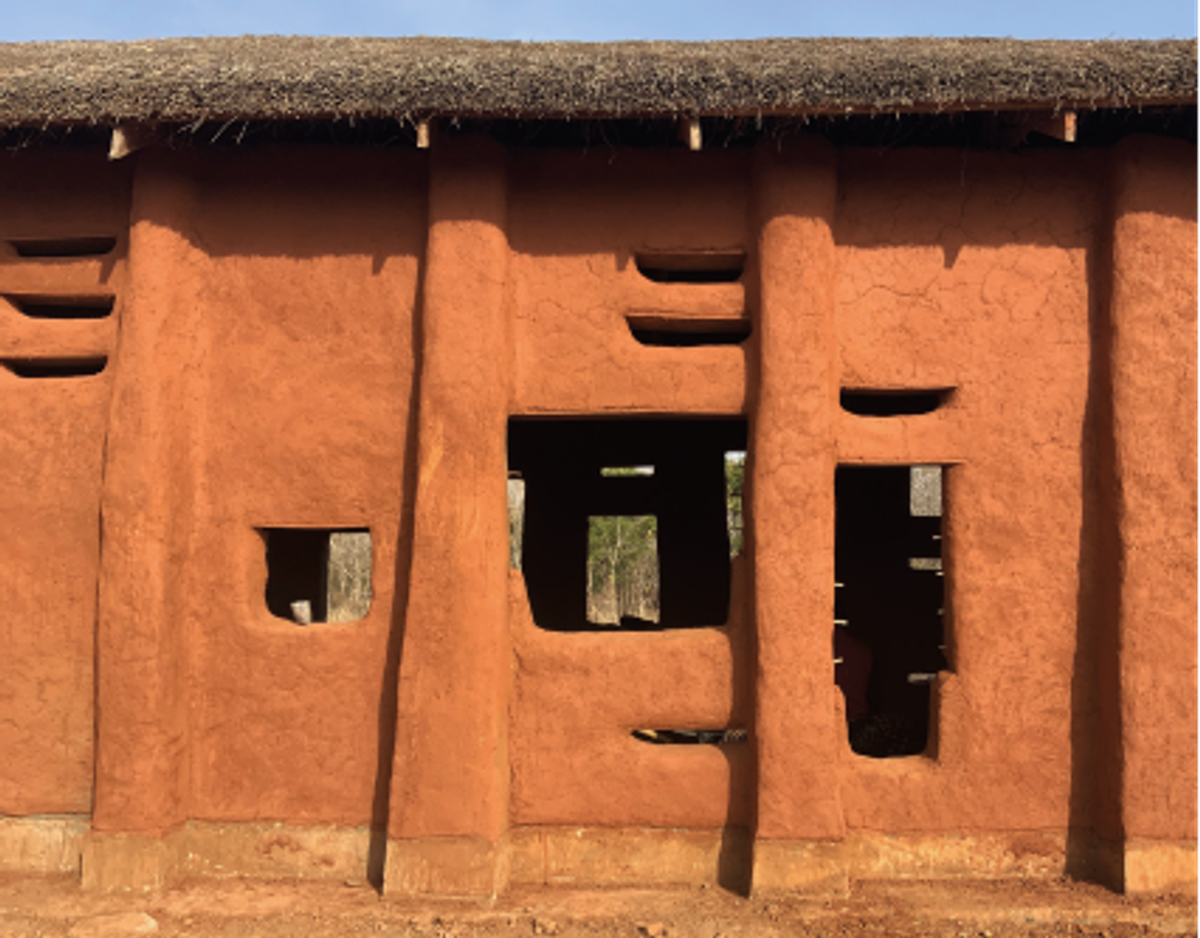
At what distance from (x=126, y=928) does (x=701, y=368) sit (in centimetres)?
464

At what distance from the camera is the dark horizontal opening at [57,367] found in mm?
5988

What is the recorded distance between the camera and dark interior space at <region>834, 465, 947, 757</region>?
8.70 metres

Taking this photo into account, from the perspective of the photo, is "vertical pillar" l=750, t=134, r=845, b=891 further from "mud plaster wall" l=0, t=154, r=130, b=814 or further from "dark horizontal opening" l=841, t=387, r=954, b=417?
"mud plaster wall" l=0, t=154, r=130, b=814

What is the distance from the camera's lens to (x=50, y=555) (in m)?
5.80

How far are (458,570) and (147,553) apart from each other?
1923 millimetres

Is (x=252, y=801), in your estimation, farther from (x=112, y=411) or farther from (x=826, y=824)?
(x=826, y=824)

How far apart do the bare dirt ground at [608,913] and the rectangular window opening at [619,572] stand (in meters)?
16.0

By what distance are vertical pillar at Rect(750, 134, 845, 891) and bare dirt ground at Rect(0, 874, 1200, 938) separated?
327 mm

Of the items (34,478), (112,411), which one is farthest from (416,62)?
(34,478)

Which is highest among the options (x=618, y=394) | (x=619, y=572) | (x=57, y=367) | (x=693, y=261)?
(x=693, y=261)

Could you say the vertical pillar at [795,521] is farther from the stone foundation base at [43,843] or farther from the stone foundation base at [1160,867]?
the stone foundation base at [43,843]

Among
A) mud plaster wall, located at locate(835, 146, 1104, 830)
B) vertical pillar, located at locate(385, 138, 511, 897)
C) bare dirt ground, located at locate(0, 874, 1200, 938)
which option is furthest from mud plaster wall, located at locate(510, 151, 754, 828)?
mud plaster wall, located at locate(835, 146, 1104, 830)

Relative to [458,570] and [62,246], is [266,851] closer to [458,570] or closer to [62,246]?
[458,570]

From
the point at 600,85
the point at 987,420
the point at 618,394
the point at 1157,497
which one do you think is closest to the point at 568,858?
the point at 618,394
